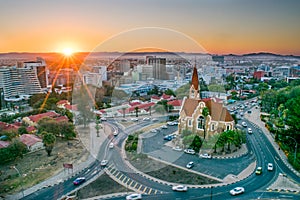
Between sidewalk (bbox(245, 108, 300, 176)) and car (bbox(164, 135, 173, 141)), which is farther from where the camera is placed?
car (bbox(164, 135, 173, 141))

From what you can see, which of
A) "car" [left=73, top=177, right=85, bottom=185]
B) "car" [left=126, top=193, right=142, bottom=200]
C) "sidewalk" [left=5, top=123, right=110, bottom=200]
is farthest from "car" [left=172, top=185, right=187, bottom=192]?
"sidewalk" [left=5, top=123, right=110, bottom=200]

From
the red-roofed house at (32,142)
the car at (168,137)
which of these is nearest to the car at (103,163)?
the car at (168,137)

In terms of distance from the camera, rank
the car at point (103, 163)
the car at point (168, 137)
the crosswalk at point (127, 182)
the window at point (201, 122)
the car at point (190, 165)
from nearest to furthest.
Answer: the crosswalk at point (127, 182) → the car at point (190, 165) → the car at point (103, 163) → the window at point (201, 122) → the car at point (168, 137)

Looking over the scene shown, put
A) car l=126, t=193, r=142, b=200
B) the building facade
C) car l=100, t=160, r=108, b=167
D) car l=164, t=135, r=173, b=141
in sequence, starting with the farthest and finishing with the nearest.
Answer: car l=164, t=135, r=173, b=141 < the building facade < car l=100, t=160, r=108, b=167 < car l=126, t=193, r=142, b=200

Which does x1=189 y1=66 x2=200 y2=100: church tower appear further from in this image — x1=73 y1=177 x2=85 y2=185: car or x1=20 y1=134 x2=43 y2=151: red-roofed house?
x1=20 y1=134 x2=43 y2=151: red-roofed house

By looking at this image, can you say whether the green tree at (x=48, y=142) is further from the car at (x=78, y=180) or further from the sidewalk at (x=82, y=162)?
the car at (x=78, y=180)

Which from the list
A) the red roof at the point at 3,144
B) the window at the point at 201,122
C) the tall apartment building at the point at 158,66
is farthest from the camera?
the window at the point at 201,122

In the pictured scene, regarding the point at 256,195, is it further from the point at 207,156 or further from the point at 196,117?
the point at 196,117

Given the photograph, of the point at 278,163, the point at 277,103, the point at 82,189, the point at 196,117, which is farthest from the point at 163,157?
the point at 277,103
